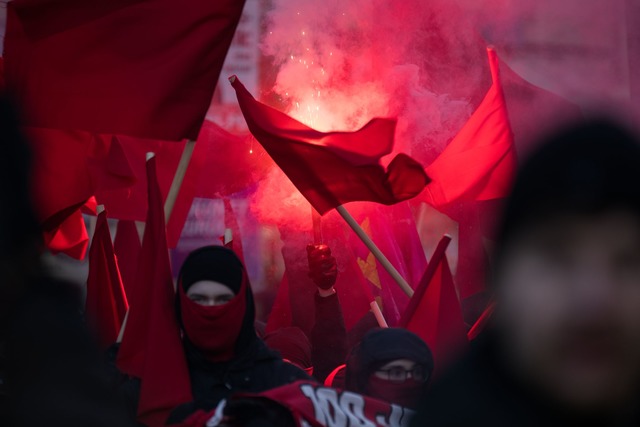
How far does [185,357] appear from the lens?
12.3 feet

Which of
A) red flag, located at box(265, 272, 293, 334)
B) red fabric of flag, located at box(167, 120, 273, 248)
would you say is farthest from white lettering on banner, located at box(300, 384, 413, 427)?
red flag, located at box(265, 272, 293, 334)

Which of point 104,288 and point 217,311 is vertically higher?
point 217,311

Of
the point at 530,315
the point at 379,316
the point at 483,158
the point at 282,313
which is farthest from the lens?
the point at 282,313

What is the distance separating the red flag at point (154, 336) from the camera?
11.8 ft

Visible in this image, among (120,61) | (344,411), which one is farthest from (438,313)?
(120,61)

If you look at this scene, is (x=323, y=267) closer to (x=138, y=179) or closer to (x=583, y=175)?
(x=138, y=179)

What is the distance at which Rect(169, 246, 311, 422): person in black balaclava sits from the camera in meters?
3.69

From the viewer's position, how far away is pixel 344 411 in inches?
116

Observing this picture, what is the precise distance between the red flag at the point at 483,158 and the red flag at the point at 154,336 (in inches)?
91.0

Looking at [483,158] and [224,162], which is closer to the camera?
[483,158]

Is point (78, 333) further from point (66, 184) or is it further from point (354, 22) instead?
point (354, 22)

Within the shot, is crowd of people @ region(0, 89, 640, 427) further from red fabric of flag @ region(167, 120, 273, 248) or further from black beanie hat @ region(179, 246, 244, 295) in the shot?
red fabric of flag @ region(167, 120, 273, 248)

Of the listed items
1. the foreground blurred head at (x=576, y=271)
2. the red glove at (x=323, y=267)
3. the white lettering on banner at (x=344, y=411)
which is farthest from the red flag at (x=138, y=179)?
the foreground blurred head at (x=576, y=271)

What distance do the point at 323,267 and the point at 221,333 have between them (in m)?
2.31
